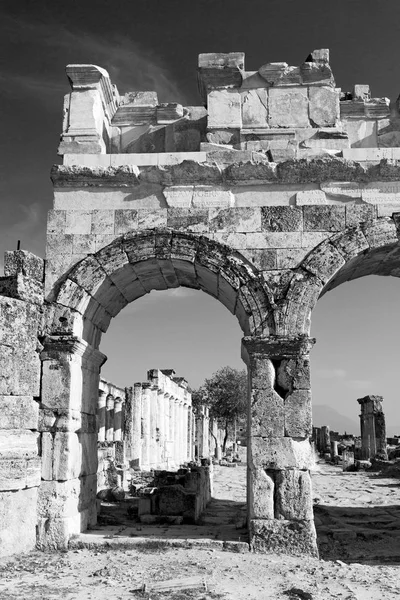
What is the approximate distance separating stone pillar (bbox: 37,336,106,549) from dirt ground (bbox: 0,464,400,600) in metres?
0.33

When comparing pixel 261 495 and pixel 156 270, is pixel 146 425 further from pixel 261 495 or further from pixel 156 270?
pixel 261 495

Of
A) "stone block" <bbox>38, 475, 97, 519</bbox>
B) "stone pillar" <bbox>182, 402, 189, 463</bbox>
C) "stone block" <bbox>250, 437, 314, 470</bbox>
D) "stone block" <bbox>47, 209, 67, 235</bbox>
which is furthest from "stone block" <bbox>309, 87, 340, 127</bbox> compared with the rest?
"stone pillar" <bbox>182, 402, 189, 463</bbox>

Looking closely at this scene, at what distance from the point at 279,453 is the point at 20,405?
329cm

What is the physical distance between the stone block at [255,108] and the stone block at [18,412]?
5044 millimetres

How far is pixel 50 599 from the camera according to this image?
18.2ft

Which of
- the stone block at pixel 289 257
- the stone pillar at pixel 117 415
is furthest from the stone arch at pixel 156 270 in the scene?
the stone pillar at pixel 117 415

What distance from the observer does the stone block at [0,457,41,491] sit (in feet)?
23.5

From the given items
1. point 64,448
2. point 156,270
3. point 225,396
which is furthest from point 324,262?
point 225,396

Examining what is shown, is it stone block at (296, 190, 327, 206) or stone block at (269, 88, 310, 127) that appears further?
stone block at (269, 88, 310, 127)

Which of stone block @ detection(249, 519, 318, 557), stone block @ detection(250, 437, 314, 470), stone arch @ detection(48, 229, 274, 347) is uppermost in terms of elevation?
stone arch @ detection(48, 229, 274, 347)

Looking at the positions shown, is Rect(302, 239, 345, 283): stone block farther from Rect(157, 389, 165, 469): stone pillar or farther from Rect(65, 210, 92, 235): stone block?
Rect(157, 389, 165, 469): stone pillar

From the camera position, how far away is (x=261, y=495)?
7.34 meters

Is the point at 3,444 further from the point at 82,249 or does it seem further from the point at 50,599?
the point at 82,249

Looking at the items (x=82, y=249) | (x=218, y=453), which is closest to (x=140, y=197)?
(x=82, y=249)
